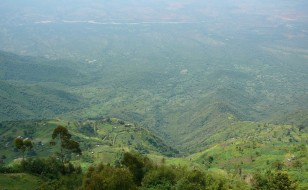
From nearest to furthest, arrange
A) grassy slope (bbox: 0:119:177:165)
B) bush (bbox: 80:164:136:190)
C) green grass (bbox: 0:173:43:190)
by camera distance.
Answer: bush (bbox: 80:164:136:190)
green grass (bbox: 0:173:43:190)
grassy slope (bbox: 0:119:177:165)

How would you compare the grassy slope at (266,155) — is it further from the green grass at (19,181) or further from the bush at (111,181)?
the green grass at (19,181)

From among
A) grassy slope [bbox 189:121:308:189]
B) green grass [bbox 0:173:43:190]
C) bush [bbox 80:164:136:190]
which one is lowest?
grassy slope [bbox 189:121:308:189]

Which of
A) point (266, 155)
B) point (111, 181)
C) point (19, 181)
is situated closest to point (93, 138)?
point (266, 155)

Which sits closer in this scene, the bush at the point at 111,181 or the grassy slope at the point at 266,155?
the bush at the point at 111,181

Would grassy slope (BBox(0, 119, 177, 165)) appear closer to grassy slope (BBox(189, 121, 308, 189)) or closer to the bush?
grassy slope (BBox(189, 121, 308, 189))

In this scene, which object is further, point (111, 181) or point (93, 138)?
point (93, 138)

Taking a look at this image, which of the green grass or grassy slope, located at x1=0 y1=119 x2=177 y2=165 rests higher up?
the green grass

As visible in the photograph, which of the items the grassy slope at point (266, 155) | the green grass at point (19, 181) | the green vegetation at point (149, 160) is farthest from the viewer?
the grassy slope at point (266, 155)

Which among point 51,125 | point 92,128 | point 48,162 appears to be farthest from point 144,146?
point 48,162

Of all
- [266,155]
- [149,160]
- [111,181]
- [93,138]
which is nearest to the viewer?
[111,181]

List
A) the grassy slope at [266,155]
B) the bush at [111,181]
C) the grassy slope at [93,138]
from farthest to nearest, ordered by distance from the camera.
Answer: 1. the grassy slope at [93,138]
2. the grassy slope at [266,155]
3. the bush at [111,181]

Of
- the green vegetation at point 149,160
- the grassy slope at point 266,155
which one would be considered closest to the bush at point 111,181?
the green vegetation at point 149,160

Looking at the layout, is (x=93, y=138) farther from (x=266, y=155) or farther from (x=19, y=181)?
(x=19, y=181)

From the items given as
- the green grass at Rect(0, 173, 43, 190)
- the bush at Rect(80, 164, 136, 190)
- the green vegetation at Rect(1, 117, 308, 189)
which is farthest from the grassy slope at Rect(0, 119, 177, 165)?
the bush at Rect(80, 164, 136, 190)
